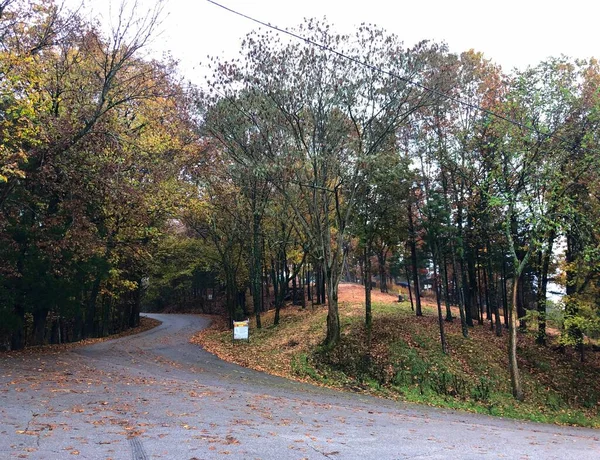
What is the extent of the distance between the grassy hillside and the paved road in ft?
8.38

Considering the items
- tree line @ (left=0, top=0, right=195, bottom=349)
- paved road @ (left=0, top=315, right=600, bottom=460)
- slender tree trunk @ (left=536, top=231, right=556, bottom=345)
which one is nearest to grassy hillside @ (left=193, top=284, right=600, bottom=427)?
slender tree trunk @ (left=536, top=231, right=556, bottom=345)

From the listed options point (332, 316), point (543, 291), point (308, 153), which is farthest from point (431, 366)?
point (308, 153)

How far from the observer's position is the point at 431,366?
16.7 m

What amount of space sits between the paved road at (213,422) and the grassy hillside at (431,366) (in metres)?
2.56

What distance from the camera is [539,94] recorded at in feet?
46.8

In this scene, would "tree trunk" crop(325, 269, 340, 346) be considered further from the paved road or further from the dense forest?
the paved road

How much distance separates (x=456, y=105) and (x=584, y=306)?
9.81 meters

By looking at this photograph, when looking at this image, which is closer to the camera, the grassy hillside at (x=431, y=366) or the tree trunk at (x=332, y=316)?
the grassy hillside at (x=431, y=366)

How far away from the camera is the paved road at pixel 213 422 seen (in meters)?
5.57

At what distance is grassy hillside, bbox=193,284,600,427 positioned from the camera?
14.3 metres

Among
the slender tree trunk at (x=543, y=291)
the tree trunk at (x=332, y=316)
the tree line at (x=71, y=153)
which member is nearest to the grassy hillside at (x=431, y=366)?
the tree trunk at (x=332, y=316)

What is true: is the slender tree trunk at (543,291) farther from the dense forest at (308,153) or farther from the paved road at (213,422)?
the paved road at (213,422)

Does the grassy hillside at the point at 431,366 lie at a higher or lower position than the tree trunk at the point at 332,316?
lower

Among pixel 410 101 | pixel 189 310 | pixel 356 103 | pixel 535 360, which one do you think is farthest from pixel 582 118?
pixel 189 310
